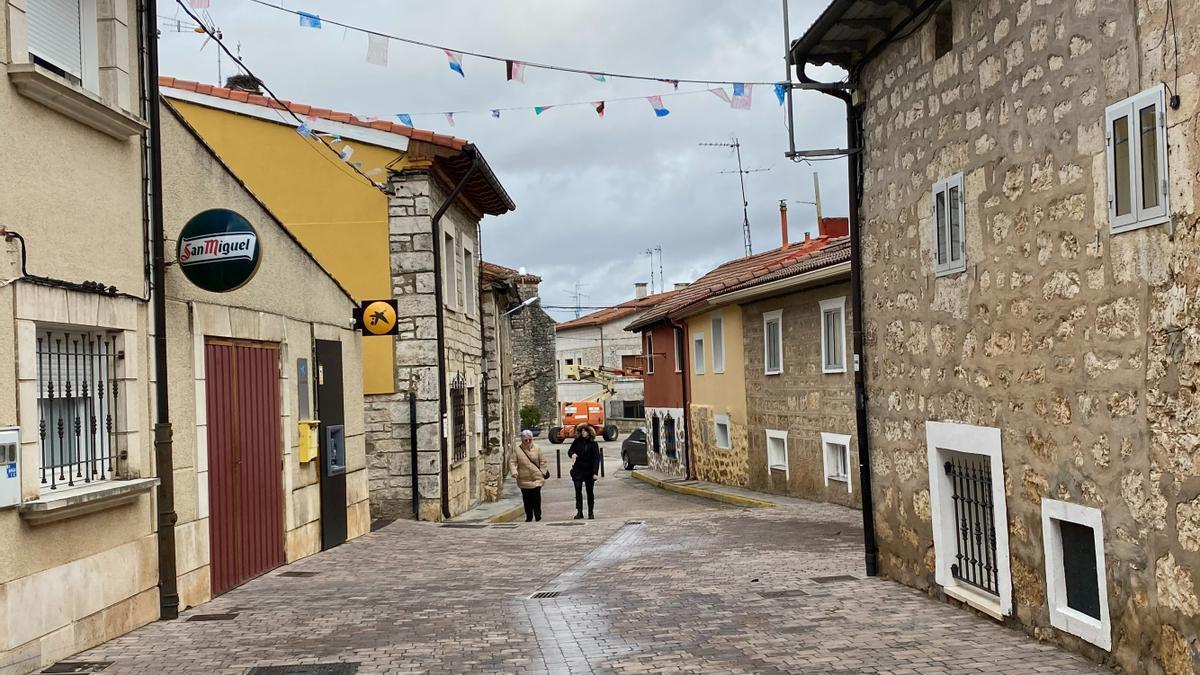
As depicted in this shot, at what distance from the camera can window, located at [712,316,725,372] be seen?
25522 millimetres

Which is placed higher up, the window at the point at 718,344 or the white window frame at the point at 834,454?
the window at the point at 718,344

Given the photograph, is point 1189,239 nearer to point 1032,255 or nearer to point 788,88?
point 1032,255

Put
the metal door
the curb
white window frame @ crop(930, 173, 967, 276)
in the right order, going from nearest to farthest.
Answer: white window frame @ crop(930, 173, 967, 276), the metal door, the curb

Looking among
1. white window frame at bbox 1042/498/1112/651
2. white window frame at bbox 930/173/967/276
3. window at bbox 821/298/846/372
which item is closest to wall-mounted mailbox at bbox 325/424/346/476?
white window frame at bbox 930/173/967/276

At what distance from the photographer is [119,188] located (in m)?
7.76

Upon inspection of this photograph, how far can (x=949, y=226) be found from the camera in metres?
8.24

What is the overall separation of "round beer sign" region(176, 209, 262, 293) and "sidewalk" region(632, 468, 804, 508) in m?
12.9

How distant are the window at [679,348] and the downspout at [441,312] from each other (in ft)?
42.6

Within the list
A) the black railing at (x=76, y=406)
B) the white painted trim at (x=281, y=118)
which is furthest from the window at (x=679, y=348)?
the black railing at (x=76, y=406)

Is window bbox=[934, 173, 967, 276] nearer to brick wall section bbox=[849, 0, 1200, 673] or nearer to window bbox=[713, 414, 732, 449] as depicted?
brick wall section bbox=[849, 0, 1200, 673]

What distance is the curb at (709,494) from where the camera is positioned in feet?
68.9

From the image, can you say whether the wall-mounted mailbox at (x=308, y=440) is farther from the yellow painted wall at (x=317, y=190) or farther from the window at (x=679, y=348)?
the window at (x=679, y=348)

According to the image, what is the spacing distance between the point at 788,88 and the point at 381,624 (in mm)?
5283

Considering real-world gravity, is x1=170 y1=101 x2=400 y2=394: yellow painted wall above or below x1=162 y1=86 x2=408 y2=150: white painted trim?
below
